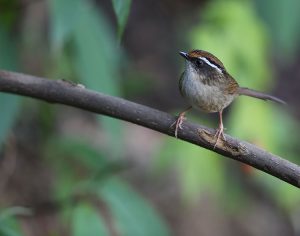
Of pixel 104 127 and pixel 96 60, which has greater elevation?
pixel 96 60

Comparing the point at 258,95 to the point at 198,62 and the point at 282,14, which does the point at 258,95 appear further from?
the point at 282,14

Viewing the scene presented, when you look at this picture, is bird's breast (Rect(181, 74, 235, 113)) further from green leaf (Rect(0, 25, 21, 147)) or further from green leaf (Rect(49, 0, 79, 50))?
green leaf (Rect(0, 25, 21, 147))

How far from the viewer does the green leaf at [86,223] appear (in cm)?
376

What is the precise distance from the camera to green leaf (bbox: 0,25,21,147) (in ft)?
13.0

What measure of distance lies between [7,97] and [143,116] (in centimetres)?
172

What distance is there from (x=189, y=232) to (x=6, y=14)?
3.93 meters

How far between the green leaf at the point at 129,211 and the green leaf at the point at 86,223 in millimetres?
241

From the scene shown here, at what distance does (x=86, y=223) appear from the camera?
3.80m

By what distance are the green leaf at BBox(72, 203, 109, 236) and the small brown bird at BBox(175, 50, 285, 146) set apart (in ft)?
3.30

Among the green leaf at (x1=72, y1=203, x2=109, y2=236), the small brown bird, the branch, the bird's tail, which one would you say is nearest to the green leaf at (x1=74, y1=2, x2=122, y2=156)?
the green leaf at (x1=72, y1=203, x2=109, y2=236)

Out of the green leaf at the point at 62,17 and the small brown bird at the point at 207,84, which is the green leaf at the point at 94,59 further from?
the small brown bird at the point at 207,84

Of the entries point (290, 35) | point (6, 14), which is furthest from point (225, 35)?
point (6, 14)

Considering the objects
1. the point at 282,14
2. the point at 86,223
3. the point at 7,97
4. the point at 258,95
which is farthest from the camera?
the point at 282,14

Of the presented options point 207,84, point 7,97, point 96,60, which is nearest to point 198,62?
point 207,84
